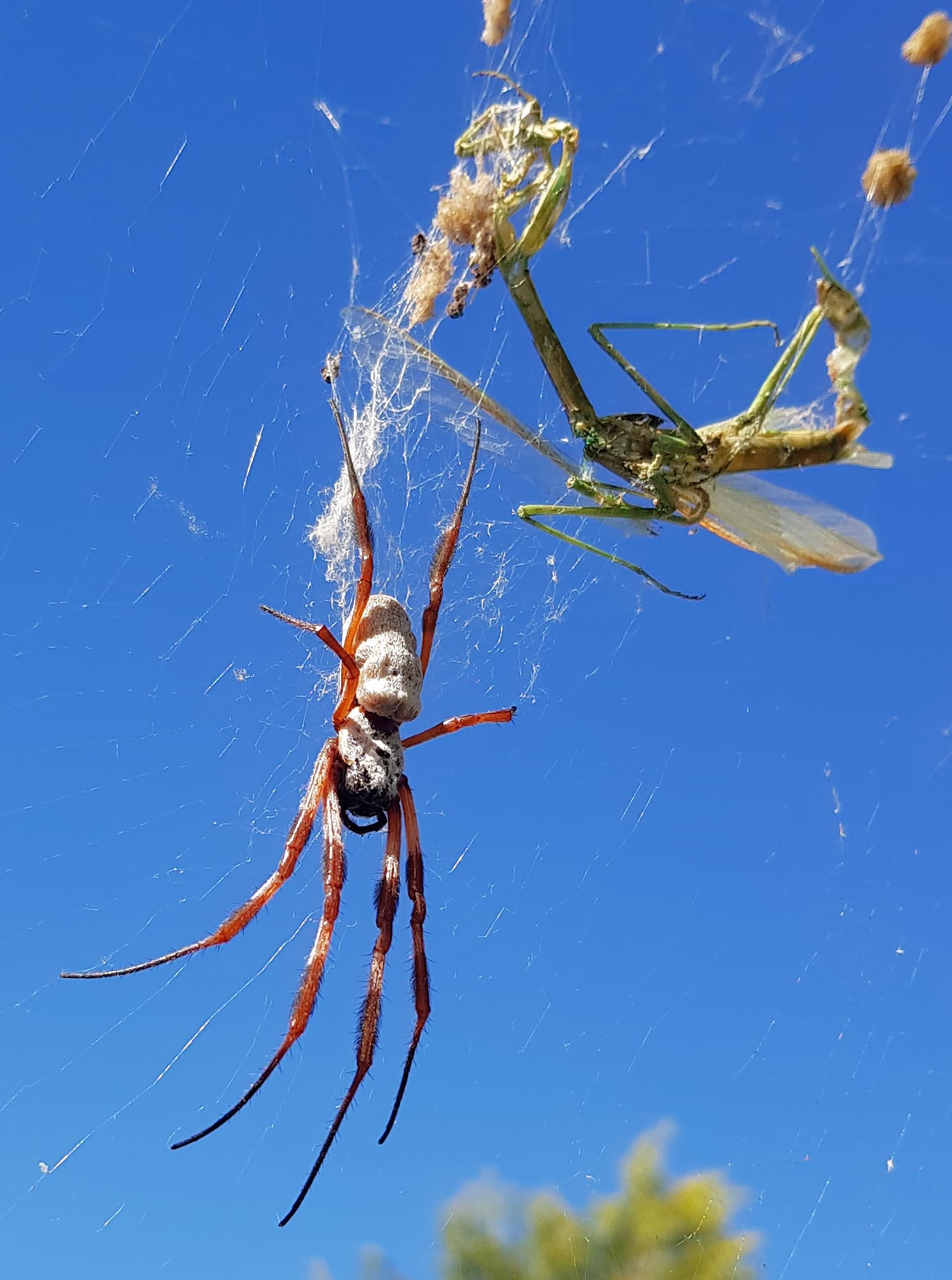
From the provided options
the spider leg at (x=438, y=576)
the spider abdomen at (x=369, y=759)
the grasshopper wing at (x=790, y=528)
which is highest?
the spider leg at (x=438, y=576)

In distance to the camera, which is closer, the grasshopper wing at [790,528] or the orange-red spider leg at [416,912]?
the grasshopper wing at [790,528]

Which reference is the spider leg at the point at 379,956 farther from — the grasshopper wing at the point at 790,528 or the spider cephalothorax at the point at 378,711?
the grasshopper wing at the point at 790,528

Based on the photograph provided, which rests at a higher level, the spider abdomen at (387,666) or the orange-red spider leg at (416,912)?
the spider abdomen at (387,666)

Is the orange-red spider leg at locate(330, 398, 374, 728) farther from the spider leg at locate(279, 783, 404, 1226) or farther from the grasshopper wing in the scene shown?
the grasshopper wing

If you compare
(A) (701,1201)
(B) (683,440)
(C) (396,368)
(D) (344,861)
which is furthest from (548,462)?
(A) (701,1201)

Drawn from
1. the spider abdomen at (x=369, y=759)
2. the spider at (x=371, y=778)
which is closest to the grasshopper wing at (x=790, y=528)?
the spider at (x=371, y=778)

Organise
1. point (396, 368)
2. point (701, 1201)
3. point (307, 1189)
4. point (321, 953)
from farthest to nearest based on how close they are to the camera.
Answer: point (701, 1201) → point (396, 368) → point (321, 953) → point (307, 1189)

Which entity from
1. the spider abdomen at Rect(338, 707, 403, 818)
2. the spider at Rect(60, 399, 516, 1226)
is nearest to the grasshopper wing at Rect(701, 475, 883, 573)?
the spider at Rect(60, 399, 516, 1226)

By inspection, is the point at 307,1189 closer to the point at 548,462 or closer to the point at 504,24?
the point at 548,462
